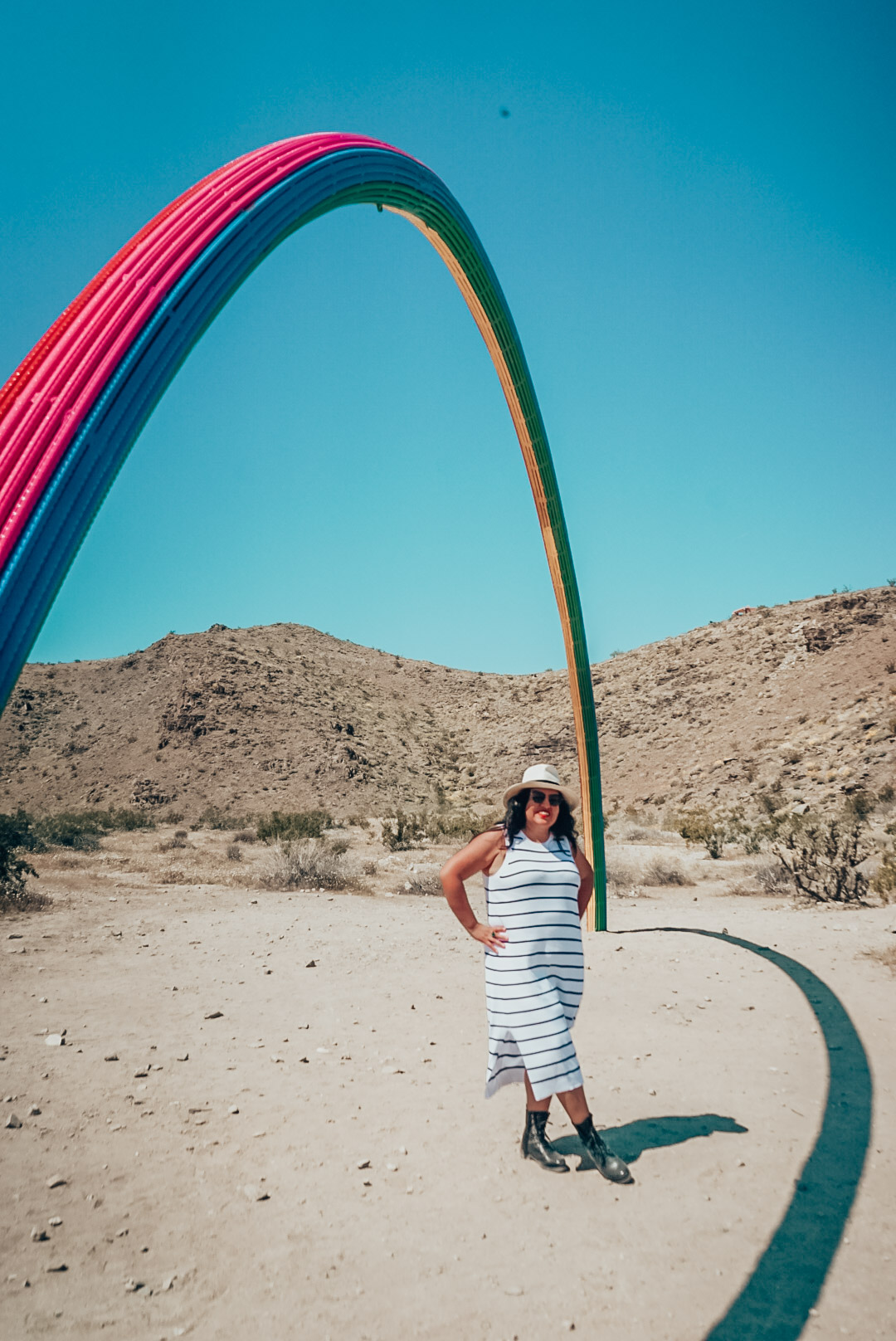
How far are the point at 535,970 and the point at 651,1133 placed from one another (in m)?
1.52

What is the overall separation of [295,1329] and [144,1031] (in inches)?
149

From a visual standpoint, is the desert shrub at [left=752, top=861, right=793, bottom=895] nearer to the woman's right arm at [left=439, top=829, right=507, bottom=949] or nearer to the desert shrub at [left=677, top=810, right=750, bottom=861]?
the desert shrub at [left=677, top=810, right=750, bottom=861]

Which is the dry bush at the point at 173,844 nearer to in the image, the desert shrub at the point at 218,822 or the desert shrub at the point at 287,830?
the desert shrub at the point at 287,830

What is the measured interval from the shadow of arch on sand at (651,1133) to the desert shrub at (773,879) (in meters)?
8.78

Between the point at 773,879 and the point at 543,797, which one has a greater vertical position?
the point at 543,797

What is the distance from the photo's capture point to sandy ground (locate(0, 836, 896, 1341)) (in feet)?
9.61

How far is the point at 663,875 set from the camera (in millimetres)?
14258

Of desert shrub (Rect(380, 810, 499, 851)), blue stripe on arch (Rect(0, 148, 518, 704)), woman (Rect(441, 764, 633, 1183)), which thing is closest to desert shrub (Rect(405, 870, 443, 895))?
desert shrub (Rect(380, 810, 499, 851))

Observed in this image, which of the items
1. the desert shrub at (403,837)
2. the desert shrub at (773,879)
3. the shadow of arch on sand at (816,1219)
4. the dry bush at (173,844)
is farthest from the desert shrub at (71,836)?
the shadow of arch on sand at (816,1219)

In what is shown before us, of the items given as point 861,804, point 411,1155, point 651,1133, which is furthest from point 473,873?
point 861,804

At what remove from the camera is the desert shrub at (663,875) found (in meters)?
14.2

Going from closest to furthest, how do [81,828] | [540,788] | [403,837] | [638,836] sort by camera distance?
[540,788] < [403,837] < [638,836] < [81,828]

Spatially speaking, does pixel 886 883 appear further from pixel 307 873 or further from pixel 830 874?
pixel 307 873

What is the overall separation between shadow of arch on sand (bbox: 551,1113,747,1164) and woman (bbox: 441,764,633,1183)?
256 millimetres
